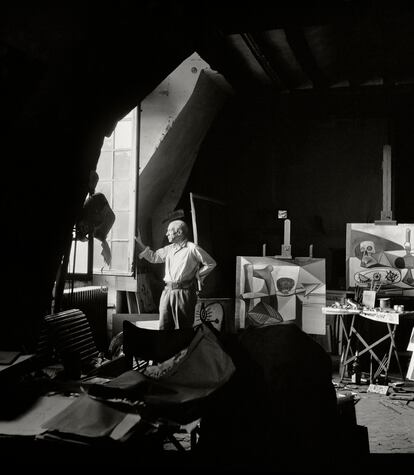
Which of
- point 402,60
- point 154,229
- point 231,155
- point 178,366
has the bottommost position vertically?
point 178,366

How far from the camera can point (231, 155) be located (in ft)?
27.2

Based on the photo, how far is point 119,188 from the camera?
664cm

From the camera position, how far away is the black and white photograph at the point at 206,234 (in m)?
2.24

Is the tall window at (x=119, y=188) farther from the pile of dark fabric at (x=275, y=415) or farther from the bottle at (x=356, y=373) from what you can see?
the pile of dark fabric at (x=275, y=415)

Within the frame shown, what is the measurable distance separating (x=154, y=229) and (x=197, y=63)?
2288 mm

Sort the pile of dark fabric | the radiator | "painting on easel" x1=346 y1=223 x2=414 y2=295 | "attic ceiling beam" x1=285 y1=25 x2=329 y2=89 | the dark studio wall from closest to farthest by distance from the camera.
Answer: the pile of dark fabric < "attic ceiling beam" x1=285 y1=25 x2=329 y2=89 < the radiator < "painting on easel" x1=346 y1=223 x2=414 y2=295 < the dark studio wall

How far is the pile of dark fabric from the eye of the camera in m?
2.17

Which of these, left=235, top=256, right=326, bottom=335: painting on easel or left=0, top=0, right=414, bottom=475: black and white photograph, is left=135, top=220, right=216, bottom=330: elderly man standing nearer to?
left=0, top=0, right=414, bottom=475: black and white photograph

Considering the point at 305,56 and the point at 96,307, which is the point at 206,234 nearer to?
the point at 96,307

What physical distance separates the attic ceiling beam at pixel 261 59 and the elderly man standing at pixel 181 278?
2.19m

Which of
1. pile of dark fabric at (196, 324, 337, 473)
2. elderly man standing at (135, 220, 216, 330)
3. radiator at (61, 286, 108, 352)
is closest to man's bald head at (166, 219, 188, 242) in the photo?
elderly man standing at (135, 220, 216, 330)

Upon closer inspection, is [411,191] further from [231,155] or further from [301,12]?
[301,12]

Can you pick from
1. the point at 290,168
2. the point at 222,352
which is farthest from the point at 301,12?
the point at 290,168

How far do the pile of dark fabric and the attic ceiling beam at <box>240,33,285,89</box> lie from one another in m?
4.22
